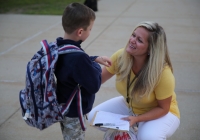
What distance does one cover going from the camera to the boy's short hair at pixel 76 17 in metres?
2.31

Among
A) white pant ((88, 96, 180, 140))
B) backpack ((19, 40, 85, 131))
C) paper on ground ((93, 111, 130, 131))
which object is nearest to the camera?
backpack ((19, 40, 85, 131))

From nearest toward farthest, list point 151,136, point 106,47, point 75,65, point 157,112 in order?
1. point 75,65
2. point 151,136
3. point 157,112
4. point 106,47

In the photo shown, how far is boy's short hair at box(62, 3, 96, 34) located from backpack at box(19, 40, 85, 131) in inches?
5.8

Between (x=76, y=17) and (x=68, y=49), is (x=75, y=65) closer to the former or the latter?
(x=68, y=49)

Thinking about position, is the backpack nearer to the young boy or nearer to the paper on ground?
the young boy

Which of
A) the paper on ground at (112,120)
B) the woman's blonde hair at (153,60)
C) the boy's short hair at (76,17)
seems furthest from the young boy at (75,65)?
the woman's blonde hair at (153,60)

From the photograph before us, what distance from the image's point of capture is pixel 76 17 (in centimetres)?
231

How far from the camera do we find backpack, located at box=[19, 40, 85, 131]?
2285mm

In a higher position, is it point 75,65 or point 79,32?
point 79,32

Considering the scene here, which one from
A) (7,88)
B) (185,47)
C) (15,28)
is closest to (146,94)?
(7,88)

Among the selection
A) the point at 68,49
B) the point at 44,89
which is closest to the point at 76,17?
the point at 68,49

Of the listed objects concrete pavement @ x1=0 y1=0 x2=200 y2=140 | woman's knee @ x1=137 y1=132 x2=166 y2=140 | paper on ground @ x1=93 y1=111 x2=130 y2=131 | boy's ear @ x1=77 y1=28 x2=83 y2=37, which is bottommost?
concrete pavement @ x1=0 y1=0 x2=200 y2=140

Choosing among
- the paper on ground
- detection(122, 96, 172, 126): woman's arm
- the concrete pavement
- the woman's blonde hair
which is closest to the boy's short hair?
the woman's blonde hair

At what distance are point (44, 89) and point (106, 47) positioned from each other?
186 inches
